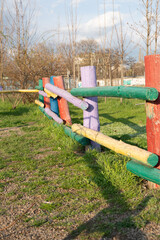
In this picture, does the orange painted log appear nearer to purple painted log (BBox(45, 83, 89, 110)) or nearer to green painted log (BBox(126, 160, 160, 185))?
purple painted log (BBox(45, 83, 89, 110))

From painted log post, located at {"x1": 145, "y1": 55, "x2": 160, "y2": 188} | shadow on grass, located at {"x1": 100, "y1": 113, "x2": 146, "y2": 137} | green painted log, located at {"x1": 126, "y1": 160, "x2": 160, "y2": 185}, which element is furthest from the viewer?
shadow on grass, located at {"x1": 100, "y1": 113, "x2": 146, "y2": 137}

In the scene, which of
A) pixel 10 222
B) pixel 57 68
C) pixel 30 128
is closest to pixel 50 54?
pixel 57 68

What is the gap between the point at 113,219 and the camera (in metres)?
2.05

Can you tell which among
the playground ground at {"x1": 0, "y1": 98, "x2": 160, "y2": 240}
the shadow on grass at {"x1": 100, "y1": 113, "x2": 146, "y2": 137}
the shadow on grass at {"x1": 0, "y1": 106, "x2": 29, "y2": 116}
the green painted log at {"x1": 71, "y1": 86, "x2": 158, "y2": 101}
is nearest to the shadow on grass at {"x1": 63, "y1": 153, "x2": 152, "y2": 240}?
the playground ground at {"x1": 0, "y1": 98, "x2": 160, "y2": 240}

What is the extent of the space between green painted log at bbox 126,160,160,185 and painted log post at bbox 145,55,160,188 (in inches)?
7.3

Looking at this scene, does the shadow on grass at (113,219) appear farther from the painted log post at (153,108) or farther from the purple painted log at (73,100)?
the purple painted log at (73,100)

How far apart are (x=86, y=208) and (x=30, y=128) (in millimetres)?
4134

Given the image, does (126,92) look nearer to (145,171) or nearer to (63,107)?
(145,171)

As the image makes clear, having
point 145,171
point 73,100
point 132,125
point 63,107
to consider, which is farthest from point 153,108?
point 132,125

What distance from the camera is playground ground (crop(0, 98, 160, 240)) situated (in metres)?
1.91

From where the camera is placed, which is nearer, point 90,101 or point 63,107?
point 90,101

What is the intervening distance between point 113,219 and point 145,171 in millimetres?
487

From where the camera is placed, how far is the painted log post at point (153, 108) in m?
2.13

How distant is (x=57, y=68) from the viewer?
12.0 m
